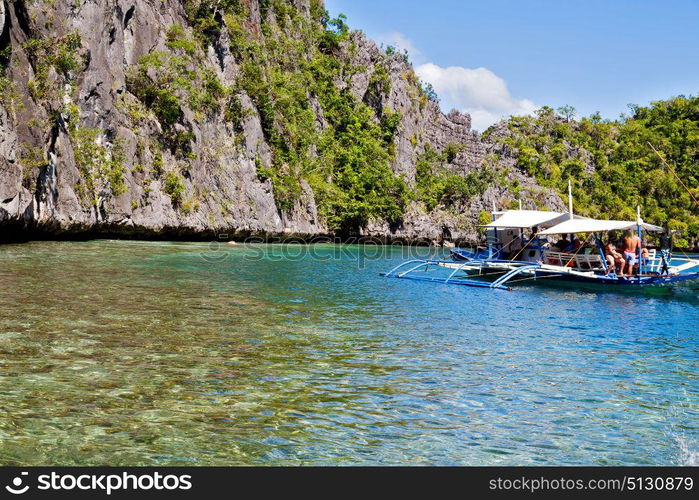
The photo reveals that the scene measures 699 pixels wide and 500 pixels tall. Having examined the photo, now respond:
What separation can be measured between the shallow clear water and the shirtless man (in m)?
7.17

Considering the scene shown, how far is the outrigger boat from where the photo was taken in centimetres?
2352

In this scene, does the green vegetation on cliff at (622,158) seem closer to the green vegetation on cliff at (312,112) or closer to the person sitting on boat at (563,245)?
the green vegetation on cliff at (312,112)

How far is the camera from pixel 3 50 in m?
27.5

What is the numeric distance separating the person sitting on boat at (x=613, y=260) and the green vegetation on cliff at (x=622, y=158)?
196 feet

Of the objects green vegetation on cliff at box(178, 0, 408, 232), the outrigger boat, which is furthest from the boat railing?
green vegetation on cliff at box(178, 0, 408, 232)

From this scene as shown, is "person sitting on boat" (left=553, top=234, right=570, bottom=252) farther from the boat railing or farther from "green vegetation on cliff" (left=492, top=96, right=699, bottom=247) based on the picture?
"green vegetation on cliff" (left=492, top=96, right=699, bottom=247)

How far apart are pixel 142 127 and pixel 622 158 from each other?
77.6m

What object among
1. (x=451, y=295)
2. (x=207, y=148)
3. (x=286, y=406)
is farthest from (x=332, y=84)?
(x=286, y=406)

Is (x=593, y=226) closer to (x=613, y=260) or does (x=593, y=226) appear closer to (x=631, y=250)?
(x=613, y=260)

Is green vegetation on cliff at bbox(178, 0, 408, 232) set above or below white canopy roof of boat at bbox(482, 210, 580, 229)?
above

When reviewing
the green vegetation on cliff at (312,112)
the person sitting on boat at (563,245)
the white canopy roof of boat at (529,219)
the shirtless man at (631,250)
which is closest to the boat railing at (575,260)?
the person sitting on boat at (563,245)

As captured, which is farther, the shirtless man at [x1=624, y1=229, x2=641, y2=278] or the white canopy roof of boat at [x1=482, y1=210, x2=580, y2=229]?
the white canopy roof of boat at [x1=482, y1=210, x2=580, y2=229]

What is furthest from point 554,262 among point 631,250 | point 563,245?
point 631,250
